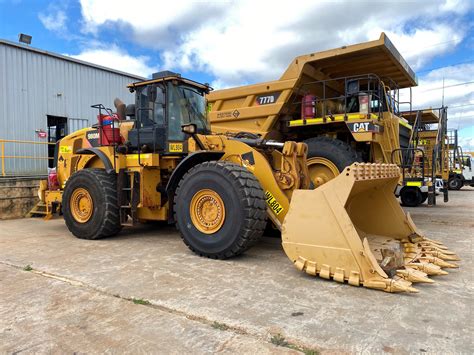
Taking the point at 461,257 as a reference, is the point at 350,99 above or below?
above

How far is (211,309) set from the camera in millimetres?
3234

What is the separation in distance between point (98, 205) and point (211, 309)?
3679 mm

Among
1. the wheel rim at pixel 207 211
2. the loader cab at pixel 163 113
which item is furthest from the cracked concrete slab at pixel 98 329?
the loader cab at pixel 163 113

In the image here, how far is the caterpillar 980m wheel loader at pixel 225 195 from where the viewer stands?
387cm

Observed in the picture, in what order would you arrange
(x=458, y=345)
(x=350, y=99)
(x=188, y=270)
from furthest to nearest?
(x=350, y=99)
(x=188, y=270)
(x=458, y=345)

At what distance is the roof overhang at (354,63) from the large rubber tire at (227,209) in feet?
10.7

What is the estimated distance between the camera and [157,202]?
640cm

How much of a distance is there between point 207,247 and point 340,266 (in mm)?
1758

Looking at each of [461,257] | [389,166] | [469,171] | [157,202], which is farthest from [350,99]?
[469,171]

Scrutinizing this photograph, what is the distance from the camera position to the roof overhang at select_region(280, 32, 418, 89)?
669 cm

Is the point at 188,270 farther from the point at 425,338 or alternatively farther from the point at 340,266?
the point at 425,338

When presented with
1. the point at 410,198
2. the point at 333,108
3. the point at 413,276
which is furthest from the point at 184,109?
the point at 410,198

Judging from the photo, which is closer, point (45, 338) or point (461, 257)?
point (45, 338)

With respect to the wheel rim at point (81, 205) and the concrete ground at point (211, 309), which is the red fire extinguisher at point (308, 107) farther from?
the wheel rim at point (81, 205)
